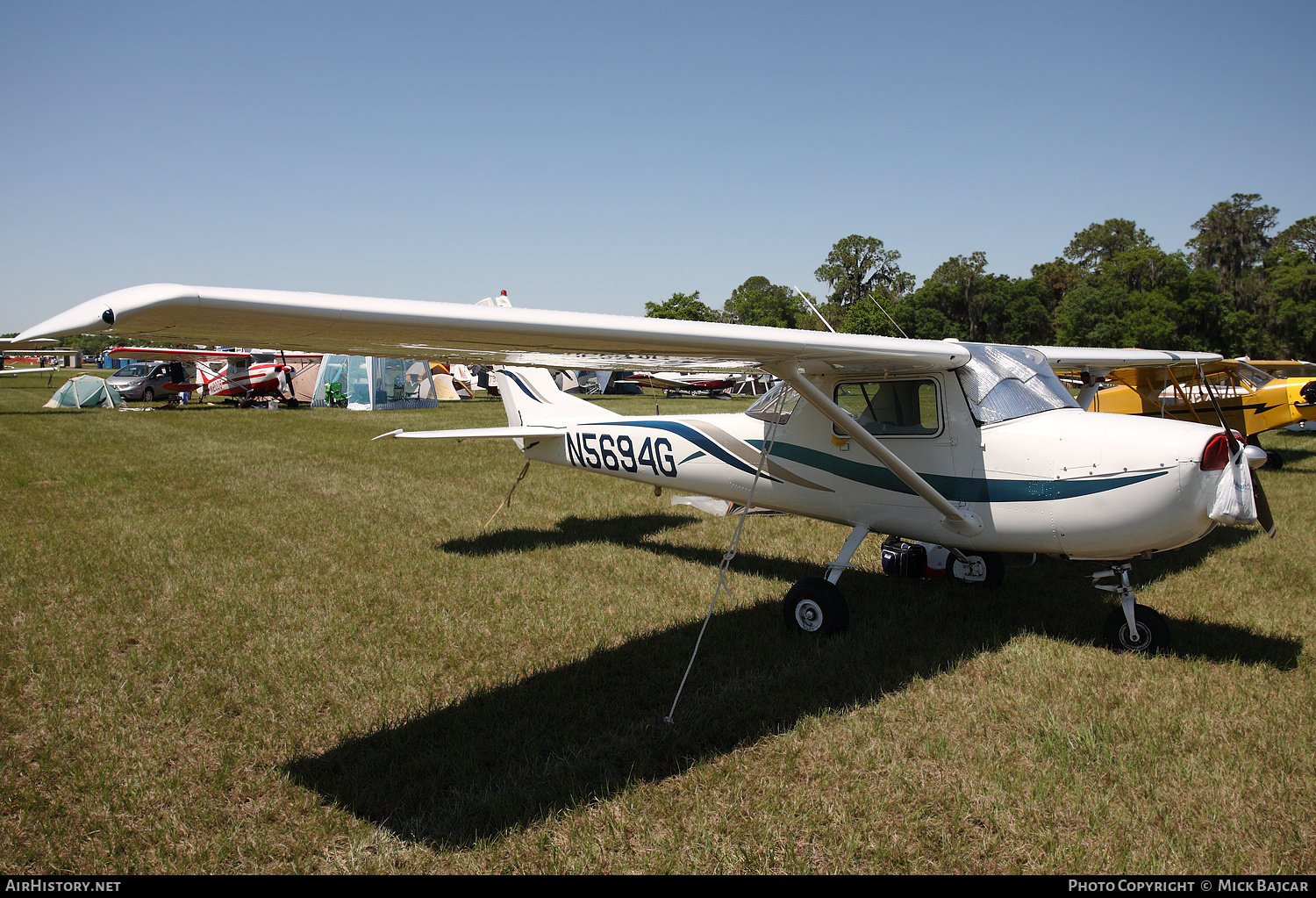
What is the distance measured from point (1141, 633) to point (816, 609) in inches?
86.4

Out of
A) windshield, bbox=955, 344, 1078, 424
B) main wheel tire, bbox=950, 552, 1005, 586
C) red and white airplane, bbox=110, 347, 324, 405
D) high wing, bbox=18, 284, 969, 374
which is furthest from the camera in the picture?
red and white airplane, bbox=110, 347, 324, 405

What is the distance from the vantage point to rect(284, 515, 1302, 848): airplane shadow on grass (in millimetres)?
3344

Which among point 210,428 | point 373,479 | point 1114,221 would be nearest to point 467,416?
point 210,428

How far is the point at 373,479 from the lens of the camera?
40.8 feet

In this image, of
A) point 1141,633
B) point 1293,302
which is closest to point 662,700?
point 1141,633

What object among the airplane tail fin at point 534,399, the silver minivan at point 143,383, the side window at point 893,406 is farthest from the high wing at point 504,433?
the silver minivan at point 143,383

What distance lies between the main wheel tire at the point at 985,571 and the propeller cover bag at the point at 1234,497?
95.2 inches

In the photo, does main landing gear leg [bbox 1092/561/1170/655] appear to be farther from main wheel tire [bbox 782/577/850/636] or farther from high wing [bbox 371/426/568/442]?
high wing [bbox 371/426/568/442]

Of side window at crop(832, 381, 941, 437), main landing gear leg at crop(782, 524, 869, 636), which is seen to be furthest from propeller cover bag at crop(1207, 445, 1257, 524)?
main landing gear leg at crop(782, 524, 869, 636)

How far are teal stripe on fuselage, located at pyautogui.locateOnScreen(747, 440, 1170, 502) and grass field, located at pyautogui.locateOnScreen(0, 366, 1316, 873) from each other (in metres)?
1.09

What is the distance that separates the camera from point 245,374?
30.3 m

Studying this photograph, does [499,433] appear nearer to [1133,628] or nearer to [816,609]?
[816,609]

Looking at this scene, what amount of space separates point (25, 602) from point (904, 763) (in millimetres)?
6822
